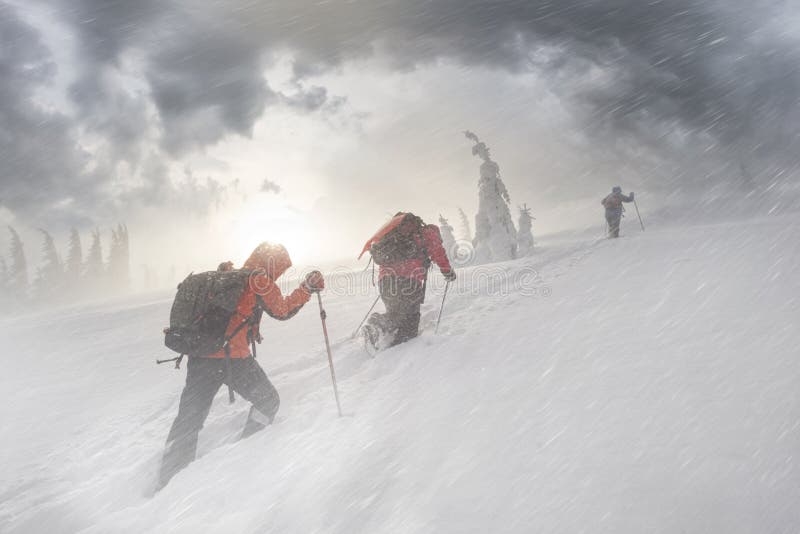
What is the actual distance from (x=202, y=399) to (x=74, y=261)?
69.9 meters

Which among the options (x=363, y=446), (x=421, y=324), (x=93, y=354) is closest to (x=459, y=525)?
(x=363, y=446)

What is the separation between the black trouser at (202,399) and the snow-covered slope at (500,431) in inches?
14.5

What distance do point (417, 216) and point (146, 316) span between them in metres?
13.1

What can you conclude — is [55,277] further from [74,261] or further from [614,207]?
[614,207]

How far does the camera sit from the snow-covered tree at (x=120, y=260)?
2480 inches

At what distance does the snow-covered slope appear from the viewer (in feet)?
5.56

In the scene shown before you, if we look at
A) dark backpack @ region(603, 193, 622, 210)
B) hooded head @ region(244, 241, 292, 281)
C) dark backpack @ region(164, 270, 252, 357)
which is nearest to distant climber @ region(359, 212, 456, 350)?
hooded head @ region(244, 241, 292, 281)

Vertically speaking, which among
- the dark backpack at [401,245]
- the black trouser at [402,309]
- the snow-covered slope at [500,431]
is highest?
the dark backpack at [401,245]

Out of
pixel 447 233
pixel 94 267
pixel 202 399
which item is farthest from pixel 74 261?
pixel 202 399

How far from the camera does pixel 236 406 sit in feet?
16.0

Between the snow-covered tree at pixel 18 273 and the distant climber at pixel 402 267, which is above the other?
the snow-covered tree at pixel 18 273

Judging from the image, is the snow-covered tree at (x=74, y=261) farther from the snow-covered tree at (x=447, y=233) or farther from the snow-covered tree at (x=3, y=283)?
the snow-covered tree at (x=447, y=233)

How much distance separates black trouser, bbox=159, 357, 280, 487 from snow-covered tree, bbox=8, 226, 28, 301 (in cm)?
6797

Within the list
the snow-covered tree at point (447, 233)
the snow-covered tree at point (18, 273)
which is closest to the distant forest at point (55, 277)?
the snow-covered tree at point (18, 273)
